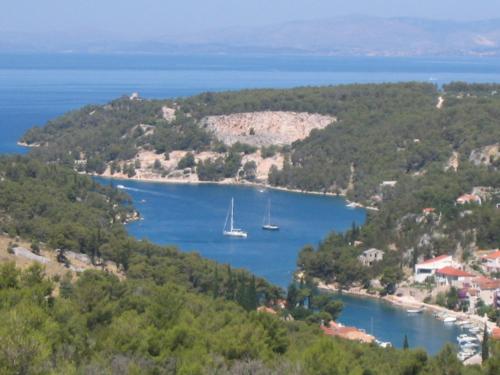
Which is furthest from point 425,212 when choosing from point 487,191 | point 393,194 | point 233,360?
point 233,360

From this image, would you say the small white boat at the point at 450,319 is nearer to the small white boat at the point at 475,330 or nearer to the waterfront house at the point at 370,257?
the small white boat at the point at 475,330

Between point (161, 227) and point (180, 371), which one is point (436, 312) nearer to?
point (161, 227)

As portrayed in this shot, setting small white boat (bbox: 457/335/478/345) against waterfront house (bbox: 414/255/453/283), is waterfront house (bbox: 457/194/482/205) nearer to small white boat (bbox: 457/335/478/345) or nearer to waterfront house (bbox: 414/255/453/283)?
waterfront house (bbox: 414/255/453/283)

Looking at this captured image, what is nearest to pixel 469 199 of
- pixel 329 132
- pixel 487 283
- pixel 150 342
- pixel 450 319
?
pixel 487 283

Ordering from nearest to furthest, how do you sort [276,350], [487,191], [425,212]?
[276,350]
[425,212]
[487,191]

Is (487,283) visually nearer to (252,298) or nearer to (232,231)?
(252,298)

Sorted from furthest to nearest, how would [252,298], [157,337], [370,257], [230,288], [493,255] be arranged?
1. [370,257]
2. [493,255]
3. [230,288]
4. [252,298]
5. [157,337]
